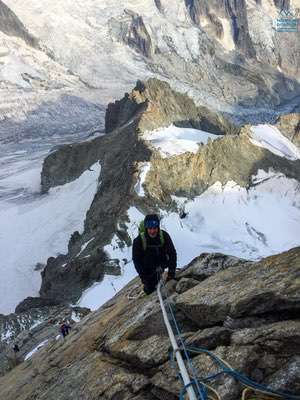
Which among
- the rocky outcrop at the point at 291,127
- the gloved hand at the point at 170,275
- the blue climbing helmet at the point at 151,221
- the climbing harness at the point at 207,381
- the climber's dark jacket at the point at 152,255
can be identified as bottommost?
the rocky outcrop at the point at 291,127

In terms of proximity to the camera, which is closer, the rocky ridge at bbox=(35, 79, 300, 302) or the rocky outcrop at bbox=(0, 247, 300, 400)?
the rocky outcrop at bbox=(0, 247, 300, 400)

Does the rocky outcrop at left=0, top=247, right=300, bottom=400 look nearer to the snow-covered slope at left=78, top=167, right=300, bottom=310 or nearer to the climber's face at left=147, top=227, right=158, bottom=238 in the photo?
the climber's face at left=147, top=227, right=158, bottom=238

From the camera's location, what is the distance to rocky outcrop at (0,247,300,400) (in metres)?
7.21

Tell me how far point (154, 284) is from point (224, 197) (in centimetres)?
4330

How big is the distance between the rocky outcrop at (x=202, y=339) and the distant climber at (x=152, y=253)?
0.45 meters

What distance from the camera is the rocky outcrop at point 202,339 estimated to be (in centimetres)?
721

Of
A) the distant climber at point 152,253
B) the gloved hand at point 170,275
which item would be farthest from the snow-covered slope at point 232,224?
the distant climber at point 152,253

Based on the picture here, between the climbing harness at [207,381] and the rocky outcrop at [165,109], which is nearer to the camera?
the climbing harness at [207,381]

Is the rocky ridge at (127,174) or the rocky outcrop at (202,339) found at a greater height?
the rocky outcrop at (202,339)

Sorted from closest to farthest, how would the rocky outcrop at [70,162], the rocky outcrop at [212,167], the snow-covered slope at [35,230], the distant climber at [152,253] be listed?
the distant climber at [152,253], the rocky outcrop at [212,167], the snow-covered slope at [35,230], the rocky outcrop at [70,162]

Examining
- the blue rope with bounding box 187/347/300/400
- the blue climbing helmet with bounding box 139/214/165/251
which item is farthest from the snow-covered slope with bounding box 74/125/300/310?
the blue rope with bounding box 187/347/300/400

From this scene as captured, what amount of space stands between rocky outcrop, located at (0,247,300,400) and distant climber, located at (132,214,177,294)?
45cm

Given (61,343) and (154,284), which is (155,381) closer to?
A: (154,284)

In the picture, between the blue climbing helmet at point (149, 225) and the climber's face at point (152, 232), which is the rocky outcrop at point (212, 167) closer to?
the blue climbing helmet at point (149, 225)
